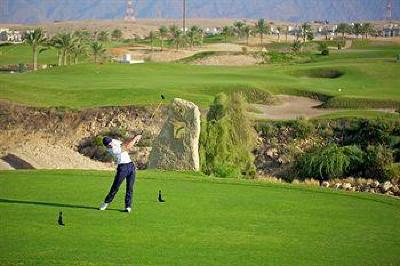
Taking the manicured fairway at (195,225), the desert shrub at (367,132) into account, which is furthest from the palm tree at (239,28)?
the manicured fairway at (195,225)

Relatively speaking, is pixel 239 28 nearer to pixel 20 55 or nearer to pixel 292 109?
pixel 20 55

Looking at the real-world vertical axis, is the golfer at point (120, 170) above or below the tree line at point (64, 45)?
above

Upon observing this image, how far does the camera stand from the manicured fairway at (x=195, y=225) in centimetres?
1084

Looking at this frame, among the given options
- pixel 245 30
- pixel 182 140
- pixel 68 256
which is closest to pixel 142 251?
pixel 68 256

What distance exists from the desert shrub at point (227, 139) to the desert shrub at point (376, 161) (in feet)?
16.4

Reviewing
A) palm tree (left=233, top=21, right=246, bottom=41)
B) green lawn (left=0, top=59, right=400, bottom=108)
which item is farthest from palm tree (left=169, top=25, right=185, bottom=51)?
green lawn (left=0, top=59, right=400, bottom=108)

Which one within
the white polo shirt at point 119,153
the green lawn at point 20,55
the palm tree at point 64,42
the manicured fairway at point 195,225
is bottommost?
the green lawn at point 20,55

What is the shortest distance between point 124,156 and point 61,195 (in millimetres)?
1988

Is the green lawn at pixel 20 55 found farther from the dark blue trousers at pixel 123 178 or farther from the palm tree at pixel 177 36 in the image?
the dark blue trousers at pixel 123 178

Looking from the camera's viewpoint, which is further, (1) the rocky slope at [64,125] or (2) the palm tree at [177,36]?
(2) the palm tree at [177,36]

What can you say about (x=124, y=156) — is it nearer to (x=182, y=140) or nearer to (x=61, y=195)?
(x=61, y=195)

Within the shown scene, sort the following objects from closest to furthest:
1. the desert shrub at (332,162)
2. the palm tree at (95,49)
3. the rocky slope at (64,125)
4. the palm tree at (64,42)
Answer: the desert shrub at (332,162) < the rocky slope at (64,125) < the palm tree at (64,42) < the palm tree at (95,49)

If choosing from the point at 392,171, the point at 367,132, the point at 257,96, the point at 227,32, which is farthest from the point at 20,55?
the point at 392,171

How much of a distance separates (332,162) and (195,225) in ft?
64.7
